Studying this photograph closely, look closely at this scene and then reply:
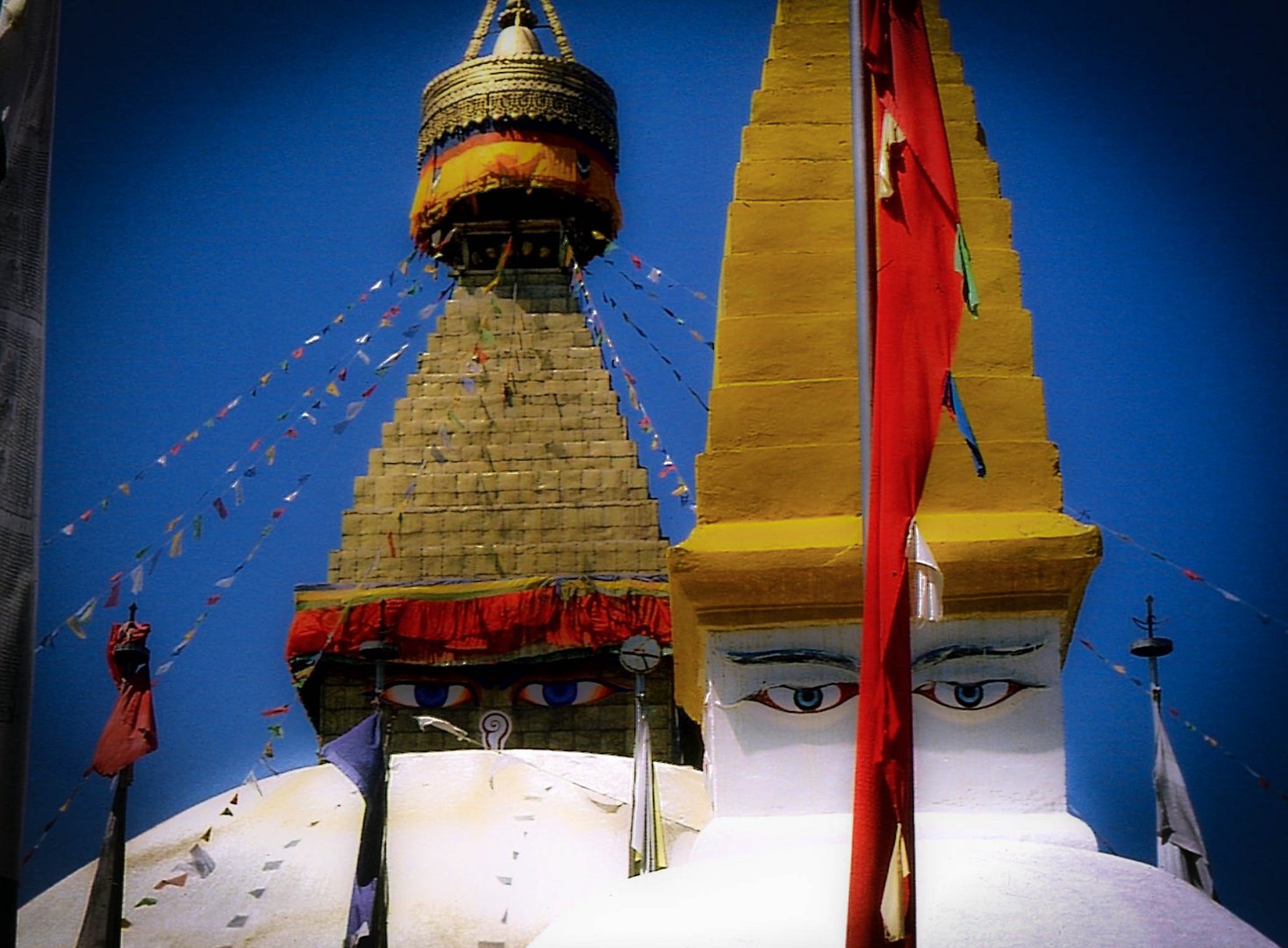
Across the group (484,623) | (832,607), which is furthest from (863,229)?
(484,623)

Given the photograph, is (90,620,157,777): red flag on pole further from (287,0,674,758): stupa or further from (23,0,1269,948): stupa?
(287,0,674,758): stupa

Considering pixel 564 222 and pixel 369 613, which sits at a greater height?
pixel 564 222

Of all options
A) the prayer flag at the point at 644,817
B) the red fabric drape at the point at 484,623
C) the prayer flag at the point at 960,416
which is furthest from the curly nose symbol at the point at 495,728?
the prayer flag at the point at 960,416

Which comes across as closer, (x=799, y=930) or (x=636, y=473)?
(x=799, y=930)

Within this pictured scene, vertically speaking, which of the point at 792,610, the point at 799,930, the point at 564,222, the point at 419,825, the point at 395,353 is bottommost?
the point at 419,825

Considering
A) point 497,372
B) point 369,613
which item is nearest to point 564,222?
point 497,372

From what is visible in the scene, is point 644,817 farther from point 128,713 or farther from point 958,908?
point 958,908

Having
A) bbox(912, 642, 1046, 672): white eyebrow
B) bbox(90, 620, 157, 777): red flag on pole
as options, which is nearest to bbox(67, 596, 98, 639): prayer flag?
bbox(90, 620, 157, 777): red flag on pole

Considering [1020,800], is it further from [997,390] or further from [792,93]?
[792,93]

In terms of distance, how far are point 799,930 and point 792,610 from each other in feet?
3.07

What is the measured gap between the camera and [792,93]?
4680 millimetres

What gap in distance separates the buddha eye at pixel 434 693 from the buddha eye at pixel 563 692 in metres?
0.37

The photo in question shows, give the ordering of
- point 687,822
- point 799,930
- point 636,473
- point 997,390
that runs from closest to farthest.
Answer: point 799,930, point 997,390, point 687,822, point 636,473

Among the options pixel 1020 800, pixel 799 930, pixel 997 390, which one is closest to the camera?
pixel 799 930
